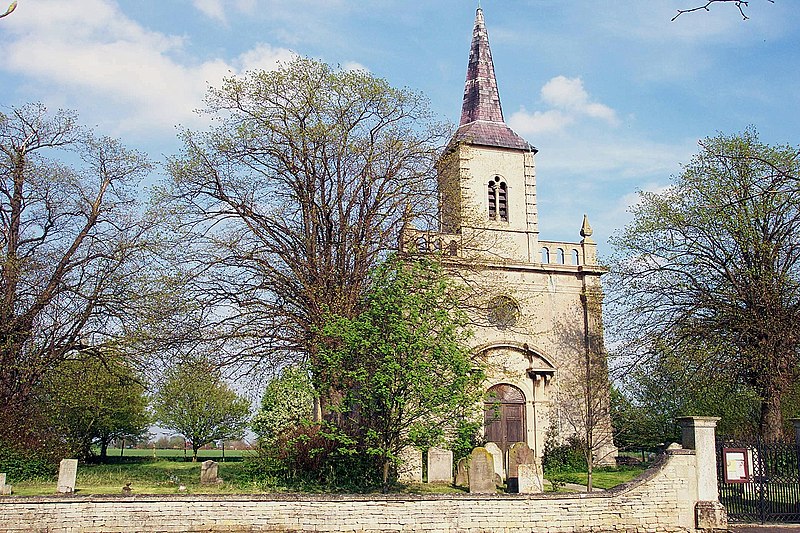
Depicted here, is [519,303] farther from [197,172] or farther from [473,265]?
[197,172]

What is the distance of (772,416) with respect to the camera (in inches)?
797

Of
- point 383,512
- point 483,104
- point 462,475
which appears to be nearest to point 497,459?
point 462,475

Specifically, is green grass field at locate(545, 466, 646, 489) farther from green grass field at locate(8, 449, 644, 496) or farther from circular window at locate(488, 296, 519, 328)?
circular window at locate(488, 296, 519, 328)

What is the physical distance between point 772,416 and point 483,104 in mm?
16903

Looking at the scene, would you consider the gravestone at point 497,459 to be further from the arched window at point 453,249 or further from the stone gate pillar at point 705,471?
the stone gate pillar at point 705,471

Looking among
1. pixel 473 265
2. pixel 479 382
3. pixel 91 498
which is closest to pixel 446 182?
pixel 473 265

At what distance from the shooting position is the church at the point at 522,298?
22688 mm

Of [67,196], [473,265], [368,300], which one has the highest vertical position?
[67,196]

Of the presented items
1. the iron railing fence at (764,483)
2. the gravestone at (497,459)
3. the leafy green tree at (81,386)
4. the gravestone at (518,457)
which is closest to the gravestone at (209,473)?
the leafy green tree at (81,386)

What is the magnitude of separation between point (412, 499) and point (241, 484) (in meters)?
8.14

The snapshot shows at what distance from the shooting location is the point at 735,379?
20.9 metres

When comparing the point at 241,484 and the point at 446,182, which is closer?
the point at 241,484

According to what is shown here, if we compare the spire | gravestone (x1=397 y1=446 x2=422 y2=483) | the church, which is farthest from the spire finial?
gravestone (x1=397 y1=446 x2=422 y2=483)

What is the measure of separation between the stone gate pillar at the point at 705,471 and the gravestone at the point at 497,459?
7.27m
